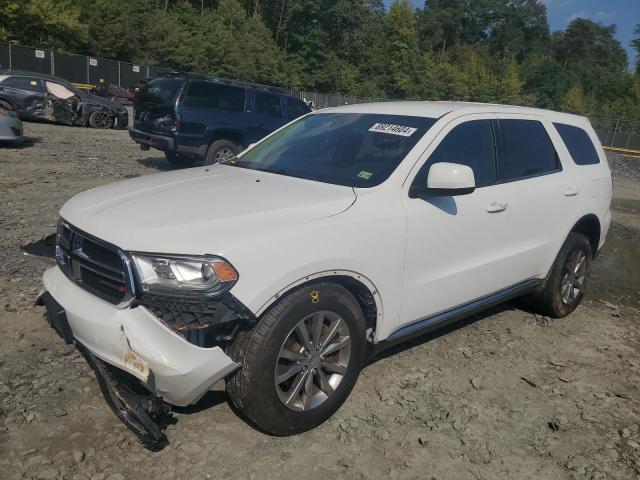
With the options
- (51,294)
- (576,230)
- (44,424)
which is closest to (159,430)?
(44,424)

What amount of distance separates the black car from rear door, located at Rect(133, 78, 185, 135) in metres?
5.87

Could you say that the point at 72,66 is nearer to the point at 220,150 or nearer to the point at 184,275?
the point at 220,150

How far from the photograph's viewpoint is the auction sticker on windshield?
11.9ft

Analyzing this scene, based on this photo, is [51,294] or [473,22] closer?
[51,294]

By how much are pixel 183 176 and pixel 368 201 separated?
1.36 metres

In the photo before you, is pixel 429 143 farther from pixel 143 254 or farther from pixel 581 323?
pixel 581 323

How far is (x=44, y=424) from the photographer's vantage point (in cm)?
290

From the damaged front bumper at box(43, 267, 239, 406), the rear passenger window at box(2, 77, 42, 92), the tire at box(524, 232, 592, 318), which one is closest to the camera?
the damaged front bumper at box(43, 267, 239, 406)

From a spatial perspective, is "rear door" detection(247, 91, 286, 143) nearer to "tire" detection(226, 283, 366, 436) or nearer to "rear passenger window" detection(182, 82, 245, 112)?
"rear passenger window" detection(182, 82, 245, 112)

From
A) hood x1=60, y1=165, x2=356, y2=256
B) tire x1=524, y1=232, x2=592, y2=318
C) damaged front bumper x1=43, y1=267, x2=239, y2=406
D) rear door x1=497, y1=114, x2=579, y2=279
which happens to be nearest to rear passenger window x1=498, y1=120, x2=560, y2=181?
rear door x1=497, y1=114, x2=579, y2=279

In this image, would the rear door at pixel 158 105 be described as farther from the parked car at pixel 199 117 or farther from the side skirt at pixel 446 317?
the side skirt at pixel 446 317

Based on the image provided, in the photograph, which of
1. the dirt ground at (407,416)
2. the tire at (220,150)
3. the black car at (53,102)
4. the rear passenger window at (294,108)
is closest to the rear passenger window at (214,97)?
the tire at (220,150)

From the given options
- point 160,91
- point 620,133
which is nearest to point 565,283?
point 160,91

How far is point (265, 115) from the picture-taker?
446 inches
